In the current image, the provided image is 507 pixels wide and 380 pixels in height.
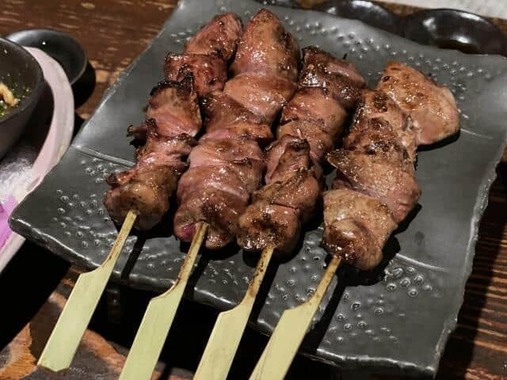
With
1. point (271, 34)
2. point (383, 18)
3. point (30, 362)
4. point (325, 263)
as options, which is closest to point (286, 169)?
point (325, 263)

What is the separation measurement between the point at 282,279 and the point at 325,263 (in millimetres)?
199

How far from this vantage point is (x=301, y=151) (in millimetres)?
2854

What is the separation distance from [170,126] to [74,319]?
1084 millimetres

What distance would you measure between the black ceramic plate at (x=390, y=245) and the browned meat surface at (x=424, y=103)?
0.10 m

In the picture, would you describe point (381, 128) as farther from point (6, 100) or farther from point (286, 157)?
point (6, 100)

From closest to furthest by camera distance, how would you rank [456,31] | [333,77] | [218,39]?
[333,77]
[218,39]
[456,31]

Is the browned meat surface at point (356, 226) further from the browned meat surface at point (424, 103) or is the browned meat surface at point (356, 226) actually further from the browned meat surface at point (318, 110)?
the browned meat surface at point (424, 103)

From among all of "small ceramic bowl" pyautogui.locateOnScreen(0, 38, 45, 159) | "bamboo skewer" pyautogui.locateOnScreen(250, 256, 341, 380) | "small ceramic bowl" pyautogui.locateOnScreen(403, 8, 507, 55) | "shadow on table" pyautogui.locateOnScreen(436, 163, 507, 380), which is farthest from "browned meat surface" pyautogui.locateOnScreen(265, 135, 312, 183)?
"small ceramic bowl" pyautogui.locateOnScreen(403, 8, 507, 55)

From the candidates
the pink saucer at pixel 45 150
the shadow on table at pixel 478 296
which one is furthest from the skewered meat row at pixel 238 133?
the shadow on table at pixel 478 296

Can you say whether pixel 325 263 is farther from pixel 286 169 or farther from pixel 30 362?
pixel 30 362

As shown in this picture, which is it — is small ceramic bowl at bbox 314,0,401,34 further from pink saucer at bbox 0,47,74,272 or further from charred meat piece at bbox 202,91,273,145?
pink saucer at bbox 0,47,74,272

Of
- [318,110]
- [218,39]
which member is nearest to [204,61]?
[218,39]

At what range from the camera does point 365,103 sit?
10.3 feet

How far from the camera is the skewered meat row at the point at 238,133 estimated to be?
2727 millimetres
